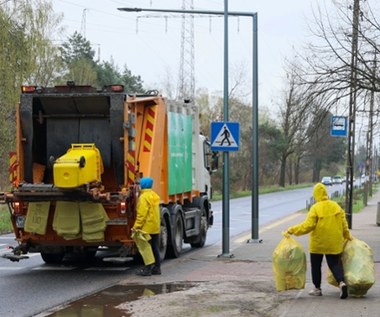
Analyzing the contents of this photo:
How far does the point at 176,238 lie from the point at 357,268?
6705 millimetres

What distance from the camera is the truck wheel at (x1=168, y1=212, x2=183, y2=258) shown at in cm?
1590

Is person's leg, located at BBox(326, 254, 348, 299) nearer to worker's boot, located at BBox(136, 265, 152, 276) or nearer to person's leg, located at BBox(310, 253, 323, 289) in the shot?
person's leg, located at BBox(310, 253, 323, 289)

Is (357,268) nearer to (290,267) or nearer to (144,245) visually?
(290,267)

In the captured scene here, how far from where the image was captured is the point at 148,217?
12953 mm

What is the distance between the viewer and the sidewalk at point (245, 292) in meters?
9.28

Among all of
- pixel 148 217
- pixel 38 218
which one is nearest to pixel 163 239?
pixel 148 217

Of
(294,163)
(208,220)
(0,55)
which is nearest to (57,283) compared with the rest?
(208,220)

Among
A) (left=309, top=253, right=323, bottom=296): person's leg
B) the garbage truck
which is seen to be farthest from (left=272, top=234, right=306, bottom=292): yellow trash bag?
the garbage truck

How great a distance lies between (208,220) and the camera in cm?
1970

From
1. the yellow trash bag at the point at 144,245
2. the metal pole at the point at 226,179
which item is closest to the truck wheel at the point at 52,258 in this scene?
the yellow trash bag at the point at 144,245

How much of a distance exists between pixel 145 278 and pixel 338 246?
3976 mm

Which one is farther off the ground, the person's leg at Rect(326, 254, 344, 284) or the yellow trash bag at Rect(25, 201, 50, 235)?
the yellow trash bag at Rect(25, 201, 50, 235)

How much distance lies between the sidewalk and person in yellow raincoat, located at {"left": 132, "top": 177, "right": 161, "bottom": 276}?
356mm

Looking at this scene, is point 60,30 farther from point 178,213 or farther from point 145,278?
point 145,278
